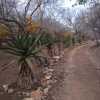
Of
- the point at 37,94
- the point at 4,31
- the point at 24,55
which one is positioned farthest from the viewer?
the point at 4,31

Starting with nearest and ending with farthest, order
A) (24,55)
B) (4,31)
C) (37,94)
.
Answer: (37,94) < (24,55) < (4,31)

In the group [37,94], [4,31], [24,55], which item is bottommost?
[37,94]

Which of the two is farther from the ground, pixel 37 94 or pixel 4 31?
pixel 4 31

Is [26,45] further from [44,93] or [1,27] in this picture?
[1,27]

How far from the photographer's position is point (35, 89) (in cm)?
971

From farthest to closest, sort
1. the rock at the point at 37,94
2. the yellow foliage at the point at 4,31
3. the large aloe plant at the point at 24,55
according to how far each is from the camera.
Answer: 1. the yellow foliage at the point at 4,31
2. the large aloe plant at the point at 24,55
3. the rock at the point at 37,94

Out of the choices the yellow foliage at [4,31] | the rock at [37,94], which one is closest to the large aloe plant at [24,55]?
the rock at [37,94]

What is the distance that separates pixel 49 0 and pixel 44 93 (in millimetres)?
22162

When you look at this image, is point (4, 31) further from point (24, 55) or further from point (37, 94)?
point (37, 94)

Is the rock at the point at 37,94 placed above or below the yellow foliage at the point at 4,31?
below

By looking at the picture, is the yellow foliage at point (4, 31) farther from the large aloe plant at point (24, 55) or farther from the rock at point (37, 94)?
the rock at point (37, 94)

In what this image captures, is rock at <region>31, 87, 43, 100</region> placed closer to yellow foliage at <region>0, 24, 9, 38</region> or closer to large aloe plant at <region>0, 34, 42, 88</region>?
large aloe plant at <region>0, 34, 42, 88</region>

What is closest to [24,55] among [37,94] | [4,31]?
[37,94]

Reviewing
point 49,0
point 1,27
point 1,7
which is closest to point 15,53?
point 1,27
